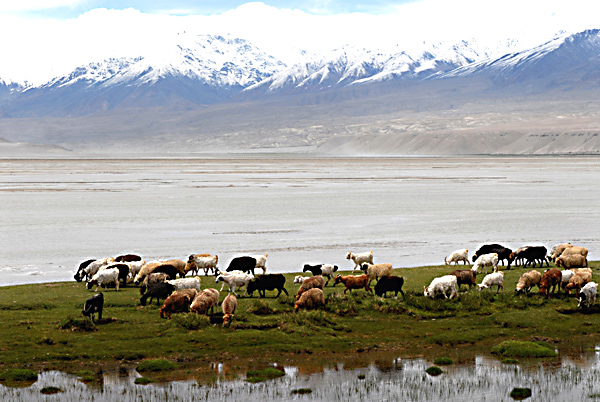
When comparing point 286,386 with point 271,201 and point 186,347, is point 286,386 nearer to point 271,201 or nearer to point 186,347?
point 186,347

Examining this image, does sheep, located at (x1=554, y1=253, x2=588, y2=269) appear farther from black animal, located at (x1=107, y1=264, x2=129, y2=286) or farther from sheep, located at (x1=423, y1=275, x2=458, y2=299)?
black animal, located at (x1=107, y1=264, x2=129, y2=286)

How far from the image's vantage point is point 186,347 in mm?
13523

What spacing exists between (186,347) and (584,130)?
196 m

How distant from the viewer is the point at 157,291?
54.1 feet

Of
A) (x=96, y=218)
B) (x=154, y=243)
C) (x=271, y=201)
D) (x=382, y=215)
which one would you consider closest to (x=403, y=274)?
(x=154, y=243)

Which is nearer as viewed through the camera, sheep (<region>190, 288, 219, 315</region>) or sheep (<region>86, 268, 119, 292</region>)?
sheep (<region>190, 288, 219, 315</region>)

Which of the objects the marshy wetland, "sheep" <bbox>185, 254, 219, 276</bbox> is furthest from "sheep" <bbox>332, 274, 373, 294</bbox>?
"sheep" <bbox>185, 254, 219, 276</bbox>

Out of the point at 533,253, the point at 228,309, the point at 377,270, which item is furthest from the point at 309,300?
the point at 533,253

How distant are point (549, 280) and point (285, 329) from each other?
640cm

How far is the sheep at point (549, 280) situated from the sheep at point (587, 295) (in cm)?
89

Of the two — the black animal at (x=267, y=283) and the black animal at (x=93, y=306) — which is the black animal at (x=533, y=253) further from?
the black animal at (x=93, y=306)

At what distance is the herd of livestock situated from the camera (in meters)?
15.4

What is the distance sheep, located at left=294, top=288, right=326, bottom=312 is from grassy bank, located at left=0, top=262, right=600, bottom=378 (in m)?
0.29

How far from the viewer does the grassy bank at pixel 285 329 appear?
43.7 feet
